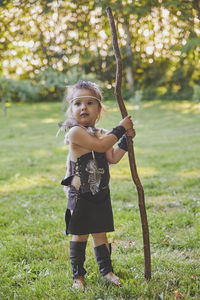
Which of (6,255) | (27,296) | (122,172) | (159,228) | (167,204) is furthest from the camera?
(122,172)

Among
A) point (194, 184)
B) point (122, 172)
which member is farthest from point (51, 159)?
point (194, 184)

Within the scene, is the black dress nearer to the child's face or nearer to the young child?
the young child

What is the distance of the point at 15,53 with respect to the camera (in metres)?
5.02

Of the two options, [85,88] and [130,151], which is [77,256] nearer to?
[130,151]

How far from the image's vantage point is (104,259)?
2846mm

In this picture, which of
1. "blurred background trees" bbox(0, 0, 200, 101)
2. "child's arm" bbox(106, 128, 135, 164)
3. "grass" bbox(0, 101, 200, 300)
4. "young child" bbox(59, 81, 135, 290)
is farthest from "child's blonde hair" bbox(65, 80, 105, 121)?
"blurred background trees" bbox(0, 0, 200, 101)

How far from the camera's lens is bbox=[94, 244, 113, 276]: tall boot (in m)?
2.84

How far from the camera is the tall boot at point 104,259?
2.84 metres

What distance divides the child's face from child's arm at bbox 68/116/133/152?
0.42 ft

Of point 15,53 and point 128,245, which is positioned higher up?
point 15,53

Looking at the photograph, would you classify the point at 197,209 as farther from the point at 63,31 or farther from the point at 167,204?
the point at 63,31

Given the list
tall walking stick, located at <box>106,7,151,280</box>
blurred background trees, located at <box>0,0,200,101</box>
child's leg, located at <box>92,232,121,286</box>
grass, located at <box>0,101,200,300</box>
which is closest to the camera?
tall walking stick, located at <box>106,7,151,280</box>

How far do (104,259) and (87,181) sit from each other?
63 centimetres

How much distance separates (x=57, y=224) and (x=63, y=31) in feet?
7.48
